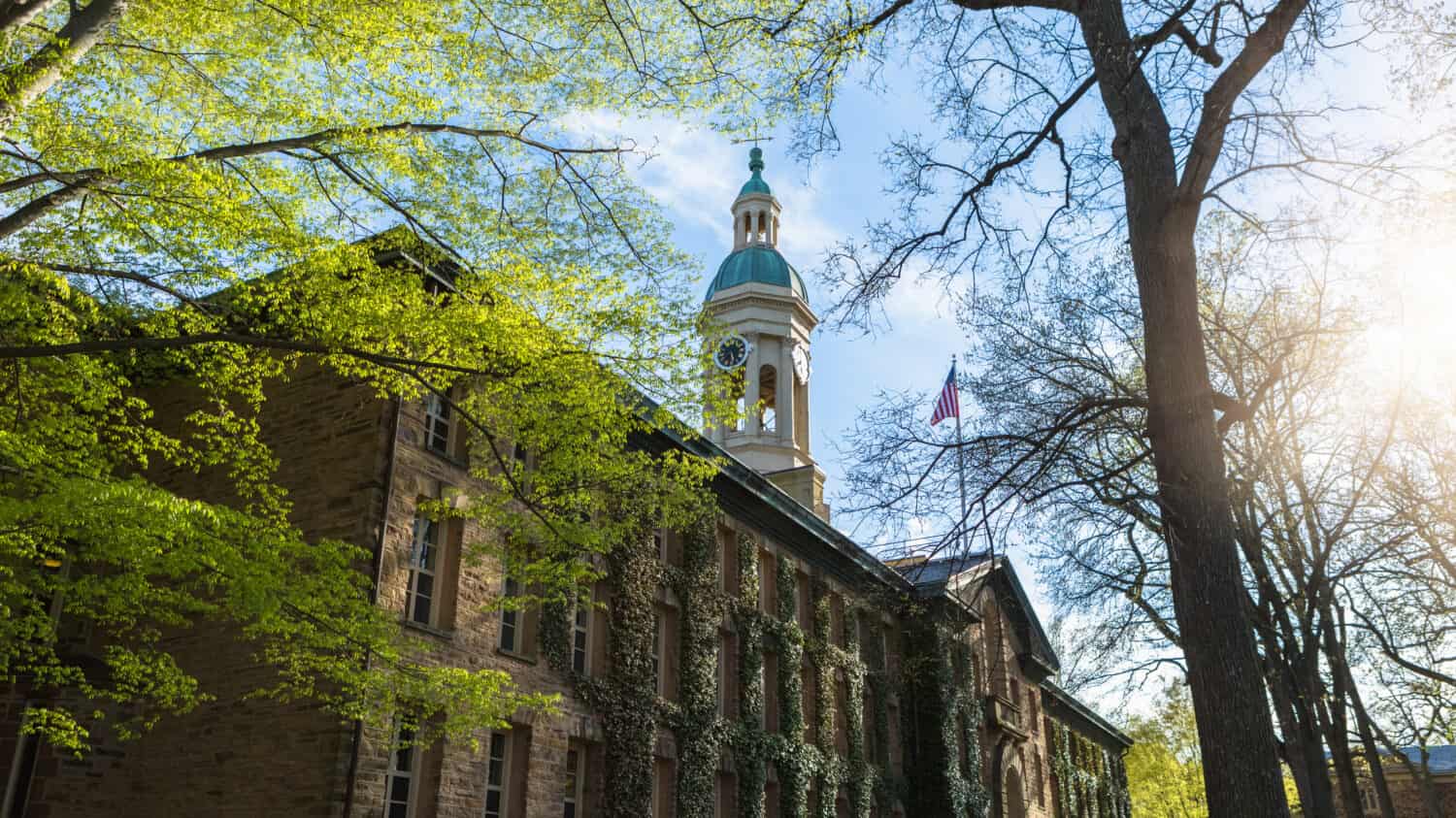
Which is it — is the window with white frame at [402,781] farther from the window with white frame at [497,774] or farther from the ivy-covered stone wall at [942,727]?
the ivy-covered stone wall at [942,727]

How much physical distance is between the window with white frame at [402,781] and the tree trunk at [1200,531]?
11111mm

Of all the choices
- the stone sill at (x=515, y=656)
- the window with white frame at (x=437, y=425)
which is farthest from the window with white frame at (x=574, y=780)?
the window with white frame at (x=437, y=425)

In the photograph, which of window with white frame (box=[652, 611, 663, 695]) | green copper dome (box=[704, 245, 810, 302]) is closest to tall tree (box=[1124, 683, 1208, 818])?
green copper dome (box=[704, 245, 810, 302])

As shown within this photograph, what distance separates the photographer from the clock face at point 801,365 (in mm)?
44562

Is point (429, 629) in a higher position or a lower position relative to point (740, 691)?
lower

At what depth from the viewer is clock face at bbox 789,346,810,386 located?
44.6m

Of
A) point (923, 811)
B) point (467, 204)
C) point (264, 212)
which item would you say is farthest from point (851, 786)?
point (264, 212)

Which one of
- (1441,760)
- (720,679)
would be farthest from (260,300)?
(1441,760)

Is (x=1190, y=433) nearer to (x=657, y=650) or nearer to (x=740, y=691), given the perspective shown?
(x=657, y=650)

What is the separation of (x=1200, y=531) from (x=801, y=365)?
3690 cm

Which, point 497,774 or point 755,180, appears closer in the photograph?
point 497,774

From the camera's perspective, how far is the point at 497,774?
1766 centimetres

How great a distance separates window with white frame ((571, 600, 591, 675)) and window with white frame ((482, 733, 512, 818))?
2.30 m

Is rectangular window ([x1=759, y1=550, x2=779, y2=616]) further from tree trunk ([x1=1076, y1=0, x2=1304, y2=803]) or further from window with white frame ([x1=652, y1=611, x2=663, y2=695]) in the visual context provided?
tree trunk ([x1=1076, y1=0, x2=1304, y2=803])
